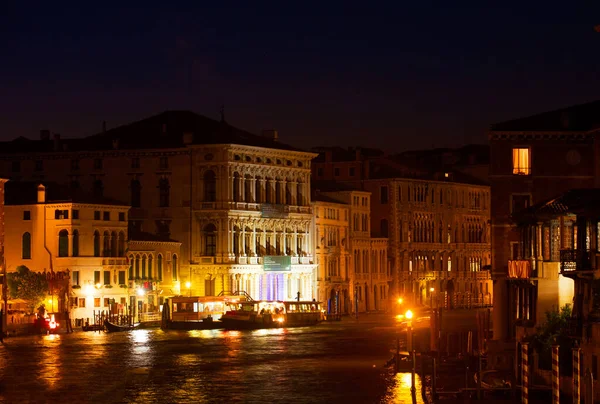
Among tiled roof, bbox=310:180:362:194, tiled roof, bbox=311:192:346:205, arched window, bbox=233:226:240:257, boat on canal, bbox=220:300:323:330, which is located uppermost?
tiled roof, bbox=310:180:362:194

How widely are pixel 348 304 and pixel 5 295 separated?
1181 inches

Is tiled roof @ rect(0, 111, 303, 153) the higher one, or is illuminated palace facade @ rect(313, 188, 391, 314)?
tiled roof @ rect(0, 111, 303, 153)

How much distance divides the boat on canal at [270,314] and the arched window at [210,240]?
4032mm

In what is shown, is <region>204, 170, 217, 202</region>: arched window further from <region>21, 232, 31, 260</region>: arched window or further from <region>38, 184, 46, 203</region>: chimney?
<region>21, 232, 31, 260</region>: arched window

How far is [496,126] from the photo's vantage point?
58.2 metres

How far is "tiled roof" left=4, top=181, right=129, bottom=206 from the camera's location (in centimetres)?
7588

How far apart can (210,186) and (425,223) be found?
23.2 meters

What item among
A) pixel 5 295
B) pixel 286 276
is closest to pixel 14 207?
pixel 5 295

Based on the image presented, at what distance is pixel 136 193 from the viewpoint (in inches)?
3356

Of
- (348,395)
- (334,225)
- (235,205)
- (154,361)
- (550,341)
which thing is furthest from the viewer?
(334,225)

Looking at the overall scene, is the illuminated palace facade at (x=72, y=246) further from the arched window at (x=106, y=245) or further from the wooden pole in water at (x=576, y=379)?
the wooden pole in water at (x=576, y=379)

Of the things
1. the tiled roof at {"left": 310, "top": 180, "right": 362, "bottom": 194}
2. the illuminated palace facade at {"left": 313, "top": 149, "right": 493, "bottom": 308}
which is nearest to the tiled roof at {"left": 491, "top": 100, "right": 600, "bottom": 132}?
the tiled roof at {"left": 310, "top": 180, "right": 362, "bottom": 194}

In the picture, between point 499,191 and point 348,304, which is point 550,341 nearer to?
point 499,191

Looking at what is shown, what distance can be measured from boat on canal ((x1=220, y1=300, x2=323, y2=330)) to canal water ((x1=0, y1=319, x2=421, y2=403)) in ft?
18.5
